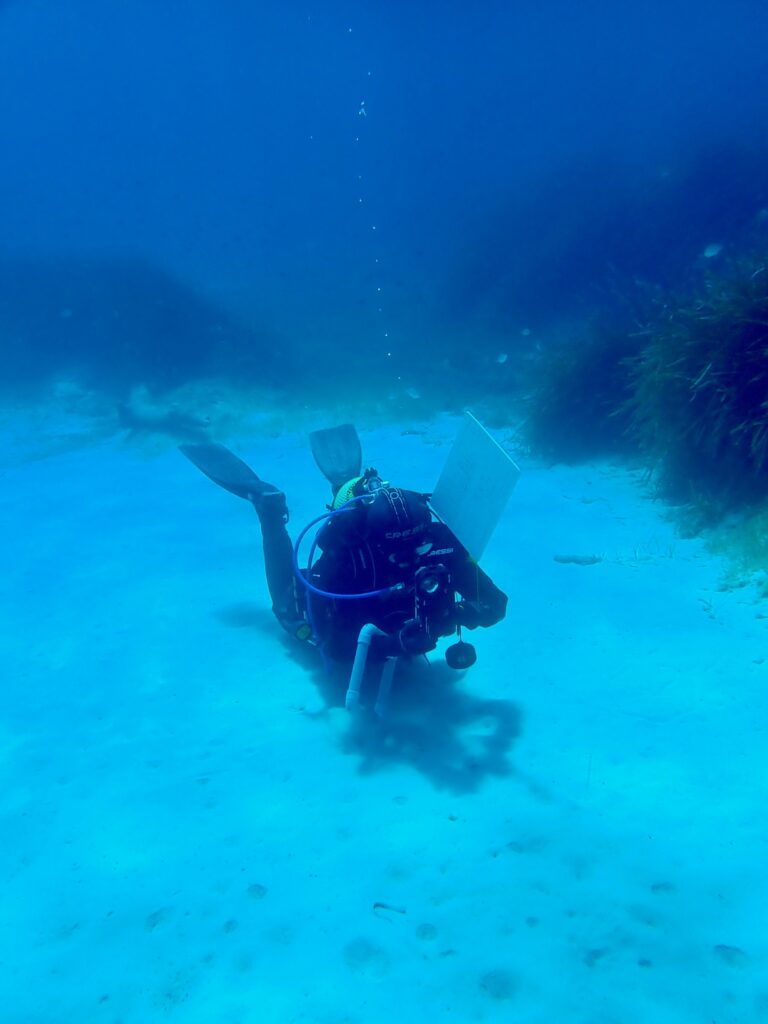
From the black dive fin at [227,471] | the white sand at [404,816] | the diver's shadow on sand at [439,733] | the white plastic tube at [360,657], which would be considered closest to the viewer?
the white sand at [404,816]

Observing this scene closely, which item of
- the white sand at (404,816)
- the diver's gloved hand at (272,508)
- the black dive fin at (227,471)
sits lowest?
the white sand at (404,816)

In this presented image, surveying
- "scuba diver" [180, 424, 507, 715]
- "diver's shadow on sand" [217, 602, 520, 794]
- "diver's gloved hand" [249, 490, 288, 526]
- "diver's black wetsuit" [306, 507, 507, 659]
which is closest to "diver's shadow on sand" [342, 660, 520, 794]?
"diver's shadow on sand" [217, 602, 520, 794]

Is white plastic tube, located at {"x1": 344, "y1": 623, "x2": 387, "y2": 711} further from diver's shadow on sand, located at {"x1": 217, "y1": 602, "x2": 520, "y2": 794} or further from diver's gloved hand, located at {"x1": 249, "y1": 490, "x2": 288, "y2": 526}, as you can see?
diver's gloved hand, located at {"x1": 249, "y1": 490, "x2": 288, "y2": 526}

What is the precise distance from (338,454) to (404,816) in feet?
14.7

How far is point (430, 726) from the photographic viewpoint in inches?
175

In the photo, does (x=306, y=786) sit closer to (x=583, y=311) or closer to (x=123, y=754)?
(x=123, y=754)

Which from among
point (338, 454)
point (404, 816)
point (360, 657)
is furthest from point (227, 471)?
point (404, 816)

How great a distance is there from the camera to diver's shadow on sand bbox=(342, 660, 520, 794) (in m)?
3.98

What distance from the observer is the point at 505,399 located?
1519 centimetres

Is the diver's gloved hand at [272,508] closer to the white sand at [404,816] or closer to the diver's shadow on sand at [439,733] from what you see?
the white sand at [404,816]

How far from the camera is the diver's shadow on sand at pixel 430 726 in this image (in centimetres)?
400

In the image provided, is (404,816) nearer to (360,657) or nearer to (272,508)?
(360,657)

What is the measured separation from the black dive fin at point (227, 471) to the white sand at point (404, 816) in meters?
1.19

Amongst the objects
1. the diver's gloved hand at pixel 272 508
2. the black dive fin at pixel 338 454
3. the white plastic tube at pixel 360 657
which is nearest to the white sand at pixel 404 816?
the white plastic tube at pixel 360 657
